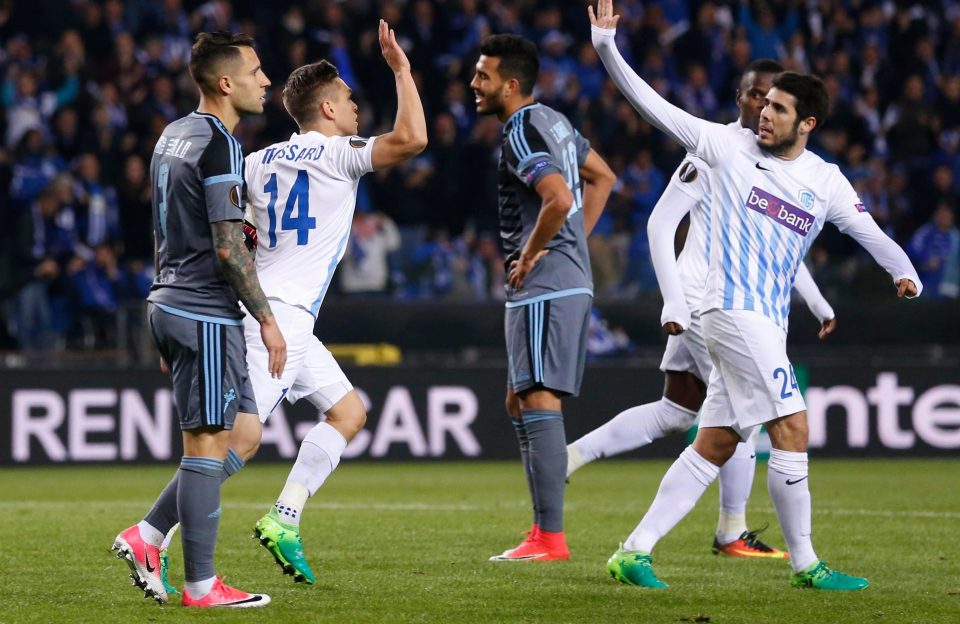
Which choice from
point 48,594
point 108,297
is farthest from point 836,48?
point 48,594

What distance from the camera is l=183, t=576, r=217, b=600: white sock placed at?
17.7 ft

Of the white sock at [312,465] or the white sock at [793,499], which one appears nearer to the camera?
the white sock at [793,499]

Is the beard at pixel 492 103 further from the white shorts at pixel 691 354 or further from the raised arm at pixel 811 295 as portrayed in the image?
the raised arm at pixel 811 295

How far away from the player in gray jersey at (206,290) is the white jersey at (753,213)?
5.52ft

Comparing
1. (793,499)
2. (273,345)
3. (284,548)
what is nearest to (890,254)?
(793,499)

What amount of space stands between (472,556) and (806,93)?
2656 mm

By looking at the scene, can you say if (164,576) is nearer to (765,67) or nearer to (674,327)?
(674,327)

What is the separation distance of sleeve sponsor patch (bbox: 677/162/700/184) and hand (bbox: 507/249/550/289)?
685 mm

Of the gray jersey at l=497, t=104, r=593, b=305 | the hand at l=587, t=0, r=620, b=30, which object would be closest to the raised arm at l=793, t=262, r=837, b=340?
the gray jersey at l=497, t=104, r=593, b=305

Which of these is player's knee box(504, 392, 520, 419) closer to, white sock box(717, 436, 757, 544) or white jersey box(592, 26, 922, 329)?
white sock box(717, 436, 757, 544)

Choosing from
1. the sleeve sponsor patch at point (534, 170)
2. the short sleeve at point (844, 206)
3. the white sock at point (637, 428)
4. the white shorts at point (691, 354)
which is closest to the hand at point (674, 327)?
the short sleeve at point (844, 206)

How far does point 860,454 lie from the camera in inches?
535

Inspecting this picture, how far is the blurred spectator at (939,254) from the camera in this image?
14914mm

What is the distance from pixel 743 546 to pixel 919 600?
157 cm
